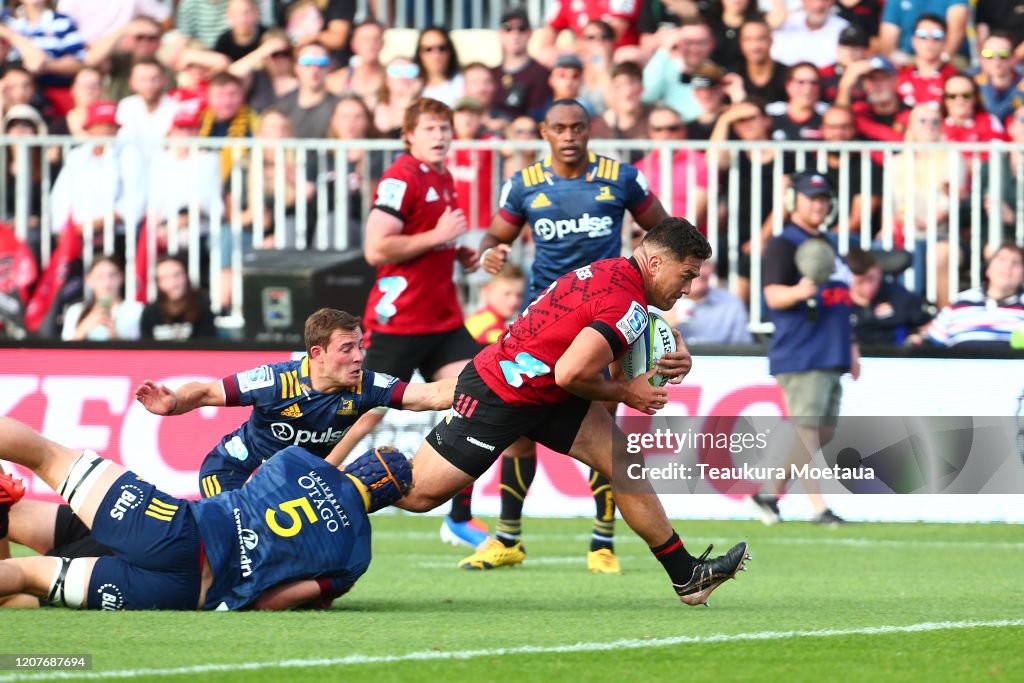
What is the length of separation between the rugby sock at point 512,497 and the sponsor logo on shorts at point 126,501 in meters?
3.21

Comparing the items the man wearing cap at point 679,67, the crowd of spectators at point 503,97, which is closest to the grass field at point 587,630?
the crowd of spectators at point 503,97

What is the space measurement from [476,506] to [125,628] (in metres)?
6.87

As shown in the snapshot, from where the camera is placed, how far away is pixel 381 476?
7.43 meters

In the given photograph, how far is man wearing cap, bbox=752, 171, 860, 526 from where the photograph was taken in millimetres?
12711

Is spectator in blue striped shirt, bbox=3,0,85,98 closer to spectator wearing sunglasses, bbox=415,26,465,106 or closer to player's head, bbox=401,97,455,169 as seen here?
spectator wearing sunglasses, bbox=415,26,465,106

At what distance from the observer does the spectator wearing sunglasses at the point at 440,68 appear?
15.5m

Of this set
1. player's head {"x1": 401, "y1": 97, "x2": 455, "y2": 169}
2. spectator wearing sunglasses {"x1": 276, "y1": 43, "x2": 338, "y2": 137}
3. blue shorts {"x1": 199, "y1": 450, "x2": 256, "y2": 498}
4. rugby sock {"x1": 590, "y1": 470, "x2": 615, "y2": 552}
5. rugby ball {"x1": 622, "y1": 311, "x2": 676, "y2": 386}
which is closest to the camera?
rugby ball {"x1": 622, "y1": 311, "x2": 676, "y2": 386}

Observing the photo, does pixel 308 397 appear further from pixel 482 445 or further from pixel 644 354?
pixel 644 354

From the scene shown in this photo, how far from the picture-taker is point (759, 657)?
6035 mm

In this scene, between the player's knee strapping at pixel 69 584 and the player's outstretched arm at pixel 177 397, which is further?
the player's outstretched arm at pixel 177 397

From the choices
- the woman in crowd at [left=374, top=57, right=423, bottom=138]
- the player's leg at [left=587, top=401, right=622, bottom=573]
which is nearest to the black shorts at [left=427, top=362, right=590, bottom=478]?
the player's leg at [left=587, top=401, right=622, bottom=573]

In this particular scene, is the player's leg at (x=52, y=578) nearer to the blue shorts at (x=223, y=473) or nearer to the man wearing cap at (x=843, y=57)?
the blue shorts at (x=223, y=473)

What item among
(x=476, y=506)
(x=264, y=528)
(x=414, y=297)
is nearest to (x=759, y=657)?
(x=264, y=528)

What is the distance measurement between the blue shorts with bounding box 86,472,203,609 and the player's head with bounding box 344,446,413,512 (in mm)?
790
